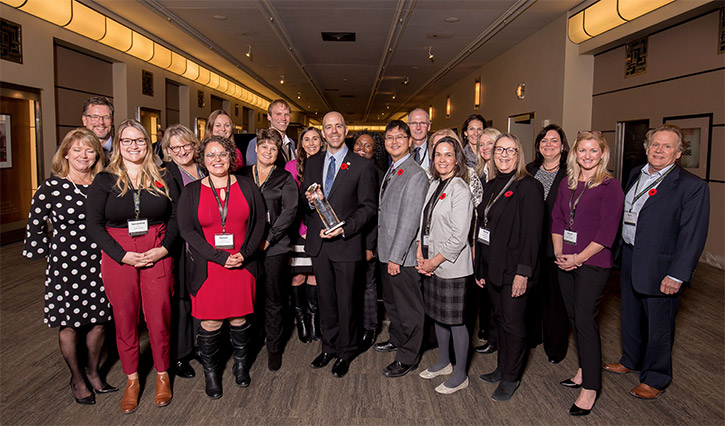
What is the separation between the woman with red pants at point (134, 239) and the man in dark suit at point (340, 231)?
913 mm

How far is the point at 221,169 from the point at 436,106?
18.1m

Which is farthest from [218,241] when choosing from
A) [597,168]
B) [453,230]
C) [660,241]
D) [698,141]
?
[698,141]

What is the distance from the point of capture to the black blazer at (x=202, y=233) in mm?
2607

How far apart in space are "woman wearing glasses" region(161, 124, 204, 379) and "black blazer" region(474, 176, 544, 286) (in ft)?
6.39

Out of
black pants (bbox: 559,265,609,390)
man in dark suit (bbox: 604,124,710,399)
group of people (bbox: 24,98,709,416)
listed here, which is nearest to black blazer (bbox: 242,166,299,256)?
group of people (bbox: 24,98,709,416)

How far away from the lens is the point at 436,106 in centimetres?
1970

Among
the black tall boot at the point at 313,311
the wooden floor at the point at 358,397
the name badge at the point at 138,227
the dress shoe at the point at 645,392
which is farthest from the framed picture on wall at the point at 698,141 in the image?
the name badge at the point at 138,227

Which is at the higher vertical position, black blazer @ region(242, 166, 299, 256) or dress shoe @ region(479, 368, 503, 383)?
black blazer @ region(242, 166, 299, 256)

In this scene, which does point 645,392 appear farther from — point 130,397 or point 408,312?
point 130,397

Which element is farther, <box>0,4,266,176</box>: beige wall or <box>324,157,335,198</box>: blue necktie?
<box>0,4,266,176</box>: beige wall

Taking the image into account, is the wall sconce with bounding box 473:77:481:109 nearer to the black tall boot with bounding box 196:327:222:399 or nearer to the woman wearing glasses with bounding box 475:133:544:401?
the woman wearing glasses with bounding box 475:133:544:401

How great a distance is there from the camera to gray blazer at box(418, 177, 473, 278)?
8.77 ft

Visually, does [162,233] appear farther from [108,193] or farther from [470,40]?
[470,40]

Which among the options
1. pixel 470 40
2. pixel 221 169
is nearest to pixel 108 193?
pixel 221 169
